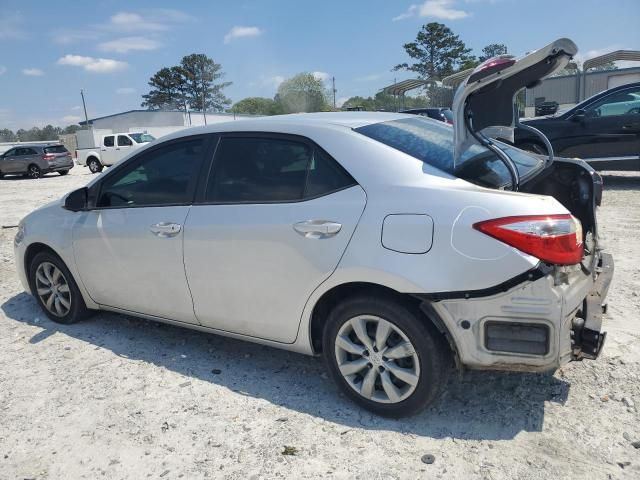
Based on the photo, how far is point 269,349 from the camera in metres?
3.74

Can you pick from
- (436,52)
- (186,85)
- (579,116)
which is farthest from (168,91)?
(579,116)

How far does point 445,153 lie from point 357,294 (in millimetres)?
934

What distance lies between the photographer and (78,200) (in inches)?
155

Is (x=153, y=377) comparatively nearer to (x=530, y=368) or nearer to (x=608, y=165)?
(x=530, y=368)

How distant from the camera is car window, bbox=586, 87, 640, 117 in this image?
28.8 feet

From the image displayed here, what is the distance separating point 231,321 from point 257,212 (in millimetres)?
742

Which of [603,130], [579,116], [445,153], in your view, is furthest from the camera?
[579,116]

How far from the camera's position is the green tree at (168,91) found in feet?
257

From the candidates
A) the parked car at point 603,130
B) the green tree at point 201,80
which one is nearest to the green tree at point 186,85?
the green tree at point 201,80

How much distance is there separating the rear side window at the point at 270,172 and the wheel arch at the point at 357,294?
1.79 ft

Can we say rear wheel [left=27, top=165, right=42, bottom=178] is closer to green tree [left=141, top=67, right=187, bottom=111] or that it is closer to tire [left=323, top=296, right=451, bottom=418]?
tire [left=323, top=296, right=451, bottom=418]

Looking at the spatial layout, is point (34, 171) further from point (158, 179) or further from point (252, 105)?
point (252, 105)

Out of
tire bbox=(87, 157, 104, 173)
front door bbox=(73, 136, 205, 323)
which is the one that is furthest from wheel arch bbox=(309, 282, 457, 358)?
tire bbox=(87, 157, 104, 173)

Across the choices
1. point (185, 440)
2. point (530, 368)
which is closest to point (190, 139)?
point (185, 440)
